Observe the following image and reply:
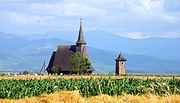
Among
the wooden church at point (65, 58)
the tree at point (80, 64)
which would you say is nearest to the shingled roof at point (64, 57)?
the wooden church at point (65, 58)

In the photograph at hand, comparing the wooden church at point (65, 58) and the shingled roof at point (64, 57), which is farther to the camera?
the shingled roof at point (64, 57)

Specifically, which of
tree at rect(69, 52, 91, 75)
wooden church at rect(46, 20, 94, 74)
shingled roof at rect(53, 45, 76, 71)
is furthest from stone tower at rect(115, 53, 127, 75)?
shingled roof at rect(53, 45, 76, 71)

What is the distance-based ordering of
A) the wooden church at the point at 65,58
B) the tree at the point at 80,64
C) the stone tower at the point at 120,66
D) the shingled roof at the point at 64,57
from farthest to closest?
the shingled roof at the point at 64,57
the wooden church at the point at 65,58
the stone tower at the point at 120,66
the tree at the point at 80,64

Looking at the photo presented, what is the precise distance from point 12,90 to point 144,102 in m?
31.3

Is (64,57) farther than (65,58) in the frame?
Yes

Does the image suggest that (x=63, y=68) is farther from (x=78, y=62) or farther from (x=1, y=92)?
(x=1, y=92)

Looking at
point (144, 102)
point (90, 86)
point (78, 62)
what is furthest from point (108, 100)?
point (78, 62)

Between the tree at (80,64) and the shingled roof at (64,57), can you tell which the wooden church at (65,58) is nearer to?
the shingled roof at (64,57)

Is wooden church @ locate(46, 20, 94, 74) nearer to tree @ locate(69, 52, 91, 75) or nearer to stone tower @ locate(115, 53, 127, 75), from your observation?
tree @ locate(69, 52, 91, 75)

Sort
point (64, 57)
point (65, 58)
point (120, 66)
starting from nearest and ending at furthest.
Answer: point (120, 66), point (65, 58), point (64, 57)

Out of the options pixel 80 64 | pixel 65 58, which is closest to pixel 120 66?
pixel 80 64

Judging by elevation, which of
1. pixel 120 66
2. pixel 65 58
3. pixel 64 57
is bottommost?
pixel 120 66

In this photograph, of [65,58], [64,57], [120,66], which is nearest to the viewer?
[120,66]

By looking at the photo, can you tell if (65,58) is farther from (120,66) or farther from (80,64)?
(120,66)
